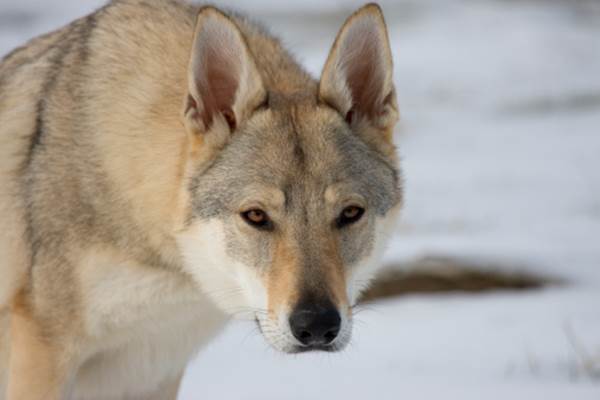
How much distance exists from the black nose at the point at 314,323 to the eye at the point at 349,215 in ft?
A: 1.30

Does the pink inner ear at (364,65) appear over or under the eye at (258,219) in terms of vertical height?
over

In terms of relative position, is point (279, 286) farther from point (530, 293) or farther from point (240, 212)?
point (530, 293)

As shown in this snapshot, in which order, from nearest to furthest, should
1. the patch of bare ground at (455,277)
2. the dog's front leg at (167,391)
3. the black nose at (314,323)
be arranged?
the black nose at (314,323) → the dog's front leg at (167,391) → the patch of bare ground at (455,277)

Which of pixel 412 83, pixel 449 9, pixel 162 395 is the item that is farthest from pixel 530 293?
pixel 449 9

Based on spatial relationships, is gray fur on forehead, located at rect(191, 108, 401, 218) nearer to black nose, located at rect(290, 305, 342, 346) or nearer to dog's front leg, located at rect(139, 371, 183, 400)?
black nose, located at rect(290, 305, 342, 346)

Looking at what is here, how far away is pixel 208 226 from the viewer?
12.4 ft

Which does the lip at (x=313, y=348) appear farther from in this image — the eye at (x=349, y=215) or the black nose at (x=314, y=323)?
the eye at (x=349, y=215)

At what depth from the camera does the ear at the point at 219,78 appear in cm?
372

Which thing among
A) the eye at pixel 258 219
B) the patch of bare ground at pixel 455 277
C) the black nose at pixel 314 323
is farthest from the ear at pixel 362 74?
the patch of bare ground at pixel 455 277

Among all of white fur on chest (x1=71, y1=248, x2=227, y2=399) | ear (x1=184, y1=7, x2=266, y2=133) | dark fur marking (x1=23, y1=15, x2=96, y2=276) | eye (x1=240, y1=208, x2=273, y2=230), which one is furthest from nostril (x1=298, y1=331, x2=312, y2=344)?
dark fur marking (x1=23, y1=15, x2=96, y2=276)

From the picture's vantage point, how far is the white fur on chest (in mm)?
3893

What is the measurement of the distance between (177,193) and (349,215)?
667 millimetres

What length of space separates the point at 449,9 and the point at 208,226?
11.1 meters

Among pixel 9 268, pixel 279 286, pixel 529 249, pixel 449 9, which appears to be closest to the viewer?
pixel 279 286
